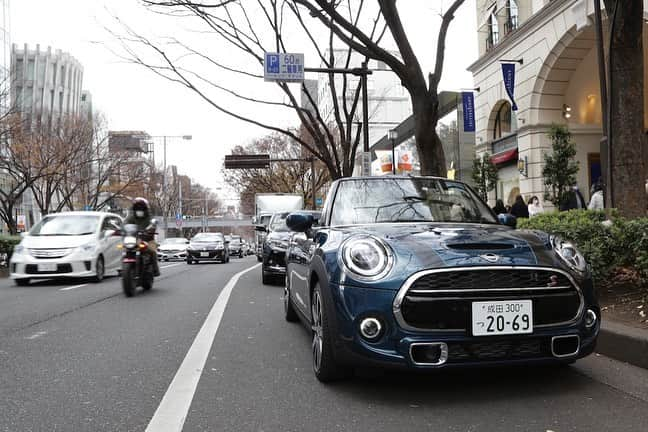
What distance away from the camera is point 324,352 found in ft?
11.5

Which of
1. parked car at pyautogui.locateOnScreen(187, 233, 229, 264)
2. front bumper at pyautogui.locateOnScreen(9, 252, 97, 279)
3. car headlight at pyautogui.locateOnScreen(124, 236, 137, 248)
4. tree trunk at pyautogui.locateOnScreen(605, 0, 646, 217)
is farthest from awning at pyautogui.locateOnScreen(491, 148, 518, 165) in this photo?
car headlight at pyautogui.locateOnScreen(124, 236, 137, 248)

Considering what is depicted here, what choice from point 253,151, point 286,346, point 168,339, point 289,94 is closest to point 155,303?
point 168,339

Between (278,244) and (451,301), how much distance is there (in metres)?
7.44

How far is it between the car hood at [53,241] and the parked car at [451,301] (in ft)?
30.7

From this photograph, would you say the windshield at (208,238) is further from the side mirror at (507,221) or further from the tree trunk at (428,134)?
the side mirror at (507,221)

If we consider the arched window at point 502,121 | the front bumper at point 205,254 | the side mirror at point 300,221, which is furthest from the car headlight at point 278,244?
the arched window at point 502,121

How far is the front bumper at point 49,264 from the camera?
11234 millimetres

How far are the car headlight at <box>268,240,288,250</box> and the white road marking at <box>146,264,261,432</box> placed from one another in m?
4.28

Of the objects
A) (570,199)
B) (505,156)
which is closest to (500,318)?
(570,199)

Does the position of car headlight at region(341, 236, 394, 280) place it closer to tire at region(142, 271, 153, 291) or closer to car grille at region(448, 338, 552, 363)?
car grille at region(448, 338, 552, 363)

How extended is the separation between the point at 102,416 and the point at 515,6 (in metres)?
21.1

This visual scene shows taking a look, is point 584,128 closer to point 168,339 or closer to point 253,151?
point 168,339

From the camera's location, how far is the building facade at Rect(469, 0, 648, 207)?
17.7m

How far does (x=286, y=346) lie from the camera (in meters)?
4.86
